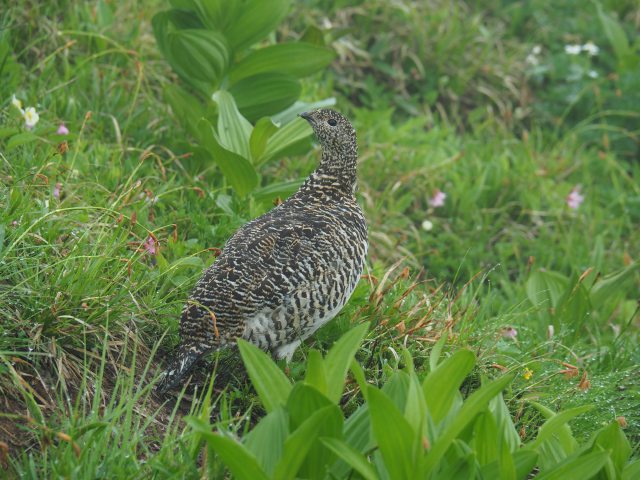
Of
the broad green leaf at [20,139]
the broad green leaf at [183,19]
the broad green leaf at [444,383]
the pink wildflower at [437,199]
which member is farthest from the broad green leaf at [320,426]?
the pink wildflower at [437,199]

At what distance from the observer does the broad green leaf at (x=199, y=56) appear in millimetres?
5359

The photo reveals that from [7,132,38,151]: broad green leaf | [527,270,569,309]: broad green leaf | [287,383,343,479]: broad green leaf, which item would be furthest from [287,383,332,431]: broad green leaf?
[527,270,569,309]: broad green leaf

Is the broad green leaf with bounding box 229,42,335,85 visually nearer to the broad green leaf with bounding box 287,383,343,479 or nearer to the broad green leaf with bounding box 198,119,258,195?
the broad green leaf with bounding box 198,119,258,195

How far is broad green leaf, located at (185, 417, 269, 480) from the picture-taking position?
2934mm

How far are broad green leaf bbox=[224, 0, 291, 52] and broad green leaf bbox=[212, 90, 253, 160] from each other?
0.41 metres

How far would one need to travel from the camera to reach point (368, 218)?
6.25 meters

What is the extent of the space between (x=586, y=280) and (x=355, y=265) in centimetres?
189

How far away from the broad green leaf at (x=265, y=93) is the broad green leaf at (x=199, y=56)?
0.16m

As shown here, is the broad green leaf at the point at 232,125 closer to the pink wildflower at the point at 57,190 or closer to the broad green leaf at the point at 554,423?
the pink wildflower at the point at 57,190

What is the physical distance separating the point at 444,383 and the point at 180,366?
115 cm

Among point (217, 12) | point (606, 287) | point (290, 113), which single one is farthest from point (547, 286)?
point (217, 12)

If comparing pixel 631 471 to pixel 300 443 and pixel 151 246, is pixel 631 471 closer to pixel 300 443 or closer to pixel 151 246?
pixel 300 443

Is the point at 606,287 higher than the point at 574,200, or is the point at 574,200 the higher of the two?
the point at 606,287

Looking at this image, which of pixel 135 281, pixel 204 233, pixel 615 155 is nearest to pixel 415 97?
pixel 615 155
